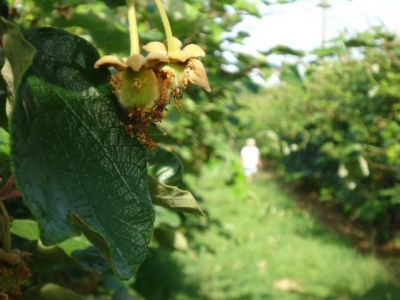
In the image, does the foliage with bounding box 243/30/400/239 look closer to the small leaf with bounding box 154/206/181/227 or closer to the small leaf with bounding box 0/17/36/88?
the small leaf with bounding box 154/206/181/227

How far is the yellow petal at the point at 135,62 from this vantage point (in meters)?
0.46

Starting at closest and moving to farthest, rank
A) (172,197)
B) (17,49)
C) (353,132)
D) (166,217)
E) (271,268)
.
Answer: (17,49)
(172,197)
(166,217)
(353,132)
(271,268)

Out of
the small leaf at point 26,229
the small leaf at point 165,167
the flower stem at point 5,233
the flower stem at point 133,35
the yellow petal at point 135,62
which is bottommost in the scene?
the small leaf at point 26,229

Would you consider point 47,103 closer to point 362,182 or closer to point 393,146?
point 393,146

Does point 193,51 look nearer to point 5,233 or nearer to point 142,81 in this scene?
point 142,81

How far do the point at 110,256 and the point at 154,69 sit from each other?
0.17 m

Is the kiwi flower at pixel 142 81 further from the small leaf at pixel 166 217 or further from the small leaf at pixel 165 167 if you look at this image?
the small leaf at pixel 166 217

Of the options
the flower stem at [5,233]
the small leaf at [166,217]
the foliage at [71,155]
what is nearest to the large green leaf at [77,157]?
the foliage at [71,155]

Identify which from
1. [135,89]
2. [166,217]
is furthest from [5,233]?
[166,217]

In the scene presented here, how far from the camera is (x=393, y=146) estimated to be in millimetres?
3764

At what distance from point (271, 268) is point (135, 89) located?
466 cm

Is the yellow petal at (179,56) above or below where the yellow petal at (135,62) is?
below

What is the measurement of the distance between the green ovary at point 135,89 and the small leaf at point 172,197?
0.35ft

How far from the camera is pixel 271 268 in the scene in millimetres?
4969
